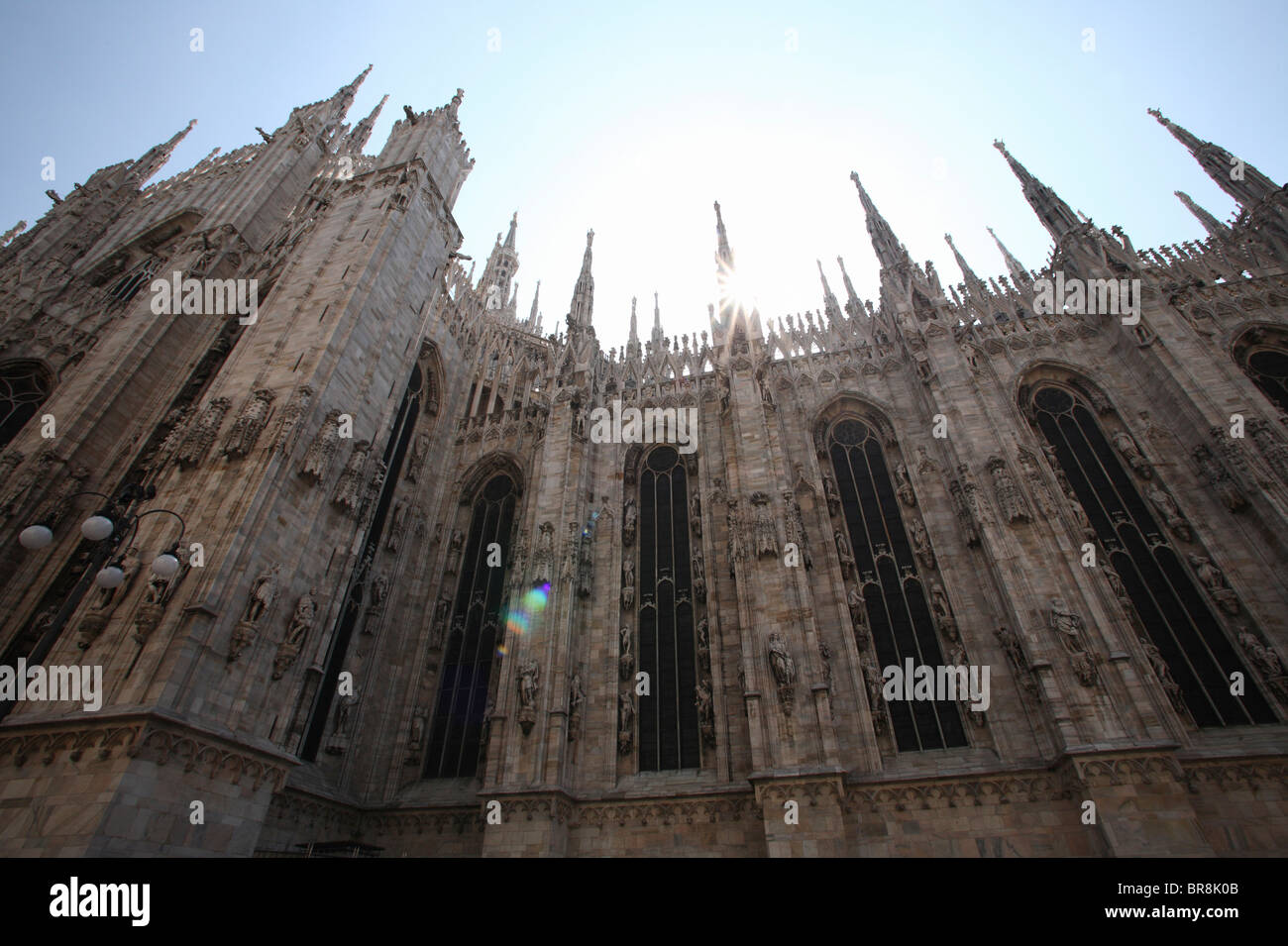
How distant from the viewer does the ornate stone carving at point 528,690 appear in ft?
48.3

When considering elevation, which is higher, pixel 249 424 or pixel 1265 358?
pixel 1265 358

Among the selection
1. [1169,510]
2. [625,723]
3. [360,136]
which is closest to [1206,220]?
[1169,510]

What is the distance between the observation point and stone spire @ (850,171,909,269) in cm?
2261

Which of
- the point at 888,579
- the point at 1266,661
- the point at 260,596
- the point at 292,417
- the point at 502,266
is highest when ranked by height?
the point at 502,266

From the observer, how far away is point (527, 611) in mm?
16609

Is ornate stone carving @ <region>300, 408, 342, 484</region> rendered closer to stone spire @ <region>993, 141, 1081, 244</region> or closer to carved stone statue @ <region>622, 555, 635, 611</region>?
carved stone statue @ <region>622, 555, 635, 611</region>

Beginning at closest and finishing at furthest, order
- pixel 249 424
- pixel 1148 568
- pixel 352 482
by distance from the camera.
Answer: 1. pixel 249 424
2. pixel 352 482
3. pixel 1148 568

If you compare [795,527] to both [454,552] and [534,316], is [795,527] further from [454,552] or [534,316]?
[534,316]

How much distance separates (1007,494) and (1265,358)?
33.2ft

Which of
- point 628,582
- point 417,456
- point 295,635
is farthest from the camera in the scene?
point 417,456

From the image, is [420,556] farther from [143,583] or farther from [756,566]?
[756,566]

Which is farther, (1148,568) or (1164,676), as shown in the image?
(1148,568)

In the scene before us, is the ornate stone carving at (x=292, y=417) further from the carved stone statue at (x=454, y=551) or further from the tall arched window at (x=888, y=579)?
the tall arched window at (x=888, y=579)

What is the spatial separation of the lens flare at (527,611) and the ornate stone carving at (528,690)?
41.4 inches
